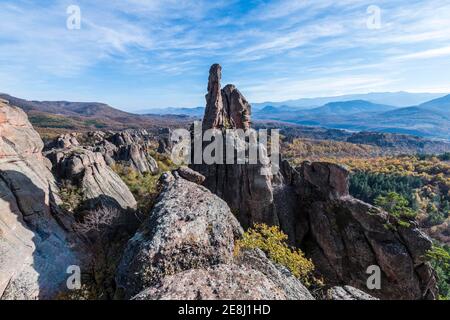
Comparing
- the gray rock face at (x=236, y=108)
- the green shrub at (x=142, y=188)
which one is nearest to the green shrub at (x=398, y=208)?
the green shrub at (x=142, y=188)

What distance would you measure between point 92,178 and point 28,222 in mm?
6127

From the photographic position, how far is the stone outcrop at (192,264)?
464 inches

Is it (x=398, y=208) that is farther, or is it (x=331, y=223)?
(x=398, y=208)

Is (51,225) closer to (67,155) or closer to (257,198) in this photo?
(67,155)

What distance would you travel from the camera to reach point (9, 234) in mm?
15594

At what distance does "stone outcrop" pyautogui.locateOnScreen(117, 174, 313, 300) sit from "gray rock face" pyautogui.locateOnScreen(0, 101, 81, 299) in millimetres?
5384

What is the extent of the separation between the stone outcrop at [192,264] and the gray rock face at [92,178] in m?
6.90

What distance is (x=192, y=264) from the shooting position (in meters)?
13.5

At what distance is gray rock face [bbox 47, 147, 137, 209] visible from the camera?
2153 cm

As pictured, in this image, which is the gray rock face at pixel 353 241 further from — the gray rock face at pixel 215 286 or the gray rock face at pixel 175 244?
the gray rock face at pixel 215 286

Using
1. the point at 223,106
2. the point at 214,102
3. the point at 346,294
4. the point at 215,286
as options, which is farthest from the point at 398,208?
the point at 223,106
